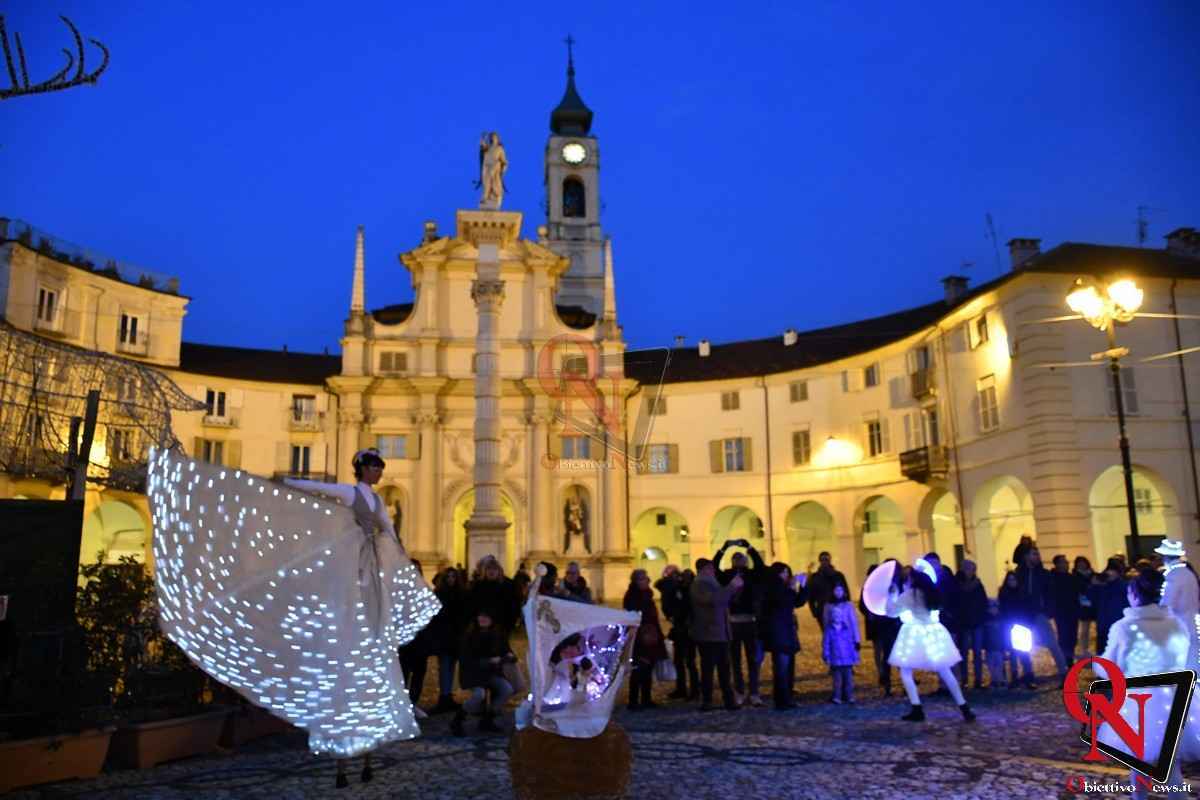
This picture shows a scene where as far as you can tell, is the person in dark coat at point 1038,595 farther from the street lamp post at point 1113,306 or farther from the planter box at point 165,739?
the planter box at point 165,739

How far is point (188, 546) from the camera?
227 inches

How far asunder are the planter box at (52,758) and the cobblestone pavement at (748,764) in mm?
161

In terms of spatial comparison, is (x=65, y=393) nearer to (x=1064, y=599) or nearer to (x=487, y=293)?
(x=487, y=293)

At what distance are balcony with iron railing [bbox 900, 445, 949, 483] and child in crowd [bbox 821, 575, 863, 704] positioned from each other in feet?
71.2

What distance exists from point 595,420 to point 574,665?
Answer: 37.1m

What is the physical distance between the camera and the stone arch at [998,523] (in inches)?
1211

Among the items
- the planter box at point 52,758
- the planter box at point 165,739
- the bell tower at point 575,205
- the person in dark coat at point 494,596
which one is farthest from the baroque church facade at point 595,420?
the planter box at point 52,758

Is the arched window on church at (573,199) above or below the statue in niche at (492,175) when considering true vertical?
above

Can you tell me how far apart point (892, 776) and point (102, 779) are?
662 centimetres

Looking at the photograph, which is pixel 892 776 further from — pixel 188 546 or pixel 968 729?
pixel 188 546

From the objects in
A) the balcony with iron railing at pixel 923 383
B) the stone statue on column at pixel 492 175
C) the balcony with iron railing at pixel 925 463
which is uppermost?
the stone statue on column at pixel 492 175

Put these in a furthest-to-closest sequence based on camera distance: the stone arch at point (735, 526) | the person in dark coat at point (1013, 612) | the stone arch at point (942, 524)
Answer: the stone arch at point (735, 526) < the stone arch at point (942, 524) < the person in dark coat at point (1013, 612)

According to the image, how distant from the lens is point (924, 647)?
396 inches

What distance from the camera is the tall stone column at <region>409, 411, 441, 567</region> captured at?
3997 centimetres
